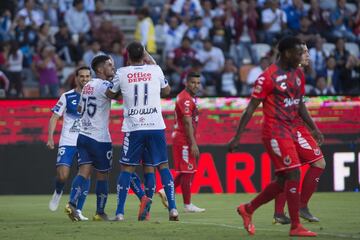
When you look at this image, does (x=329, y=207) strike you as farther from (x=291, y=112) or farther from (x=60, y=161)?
(x=291, y=112)

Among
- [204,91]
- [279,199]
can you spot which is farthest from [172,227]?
[204,91]

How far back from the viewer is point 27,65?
25.9 metres

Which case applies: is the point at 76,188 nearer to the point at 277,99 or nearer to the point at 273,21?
the point at 277,99

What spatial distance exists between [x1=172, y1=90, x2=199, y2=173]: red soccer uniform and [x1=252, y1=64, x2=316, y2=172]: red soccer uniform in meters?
5.29

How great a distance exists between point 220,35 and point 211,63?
141 cm

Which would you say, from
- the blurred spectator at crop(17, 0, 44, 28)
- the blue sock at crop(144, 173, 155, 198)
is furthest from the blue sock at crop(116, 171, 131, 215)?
the blurred spectator at crop(17, 0, 44, 28)

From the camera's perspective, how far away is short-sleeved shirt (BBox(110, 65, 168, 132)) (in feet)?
46.9

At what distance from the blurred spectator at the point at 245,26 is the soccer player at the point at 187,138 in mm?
10037

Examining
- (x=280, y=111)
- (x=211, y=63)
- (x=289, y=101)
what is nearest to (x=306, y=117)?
(x=289, y=101)

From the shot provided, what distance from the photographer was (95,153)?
1502cm

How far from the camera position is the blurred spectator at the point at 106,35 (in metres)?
26.5

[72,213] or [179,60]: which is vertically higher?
[179,60]

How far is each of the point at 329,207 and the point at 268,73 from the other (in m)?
6.06

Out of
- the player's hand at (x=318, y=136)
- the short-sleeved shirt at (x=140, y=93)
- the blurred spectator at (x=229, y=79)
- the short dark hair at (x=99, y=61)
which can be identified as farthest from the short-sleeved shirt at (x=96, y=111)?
the blurred spectator at (x=229, y=79)
